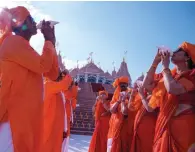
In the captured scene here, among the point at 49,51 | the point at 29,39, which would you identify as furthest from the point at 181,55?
the point at 29,39

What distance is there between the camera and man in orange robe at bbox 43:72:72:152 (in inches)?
146

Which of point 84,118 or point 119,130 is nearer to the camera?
point 119,130

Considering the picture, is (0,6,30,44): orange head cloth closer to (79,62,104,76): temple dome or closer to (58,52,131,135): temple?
(58,52,131,135): temple

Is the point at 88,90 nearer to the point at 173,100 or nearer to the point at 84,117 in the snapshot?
the point at 84,117

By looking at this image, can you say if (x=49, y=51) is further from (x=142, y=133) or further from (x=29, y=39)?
(x=142, y=133)

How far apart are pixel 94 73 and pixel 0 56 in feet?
155

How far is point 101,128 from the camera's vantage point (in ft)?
21.2

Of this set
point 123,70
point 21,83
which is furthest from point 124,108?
point 123,70

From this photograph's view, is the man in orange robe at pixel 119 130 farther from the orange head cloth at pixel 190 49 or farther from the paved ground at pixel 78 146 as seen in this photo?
the paved ground at pixel 78 146

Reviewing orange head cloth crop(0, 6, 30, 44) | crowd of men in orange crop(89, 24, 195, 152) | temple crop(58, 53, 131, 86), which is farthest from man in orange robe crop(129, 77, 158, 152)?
temple crop(58, 53, 131, 86)

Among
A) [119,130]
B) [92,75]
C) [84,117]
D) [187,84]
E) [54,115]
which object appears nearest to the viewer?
[187,84]

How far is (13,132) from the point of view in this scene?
7.59 feet

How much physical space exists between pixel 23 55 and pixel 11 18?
1.32 feet

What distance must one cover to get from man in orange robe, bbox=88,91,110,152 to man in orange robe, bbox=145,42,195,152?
348cm
